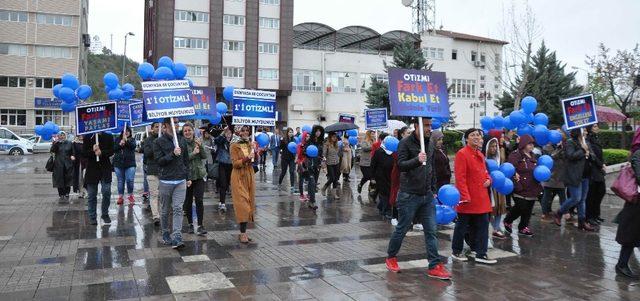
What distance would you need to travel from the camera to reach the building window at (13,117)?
1945 inches

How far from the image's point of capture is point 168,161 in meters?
7.22

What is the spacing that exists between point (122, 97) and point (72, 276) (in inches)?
249

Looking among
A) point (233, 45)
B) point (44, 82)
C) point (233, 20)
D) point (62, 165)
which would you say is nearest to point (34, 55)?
point (44, 82)

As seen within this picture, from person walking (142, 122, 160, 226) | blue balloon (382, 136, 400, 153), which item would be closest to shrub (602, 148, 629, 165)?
blue balloon (382, 136, 400, 153)

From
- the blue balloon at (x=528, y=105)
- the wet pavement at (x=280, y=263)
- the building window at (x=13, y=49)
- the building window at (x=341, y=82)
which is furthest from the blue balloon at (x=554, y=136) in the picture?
the building window at (x=13, y=49)

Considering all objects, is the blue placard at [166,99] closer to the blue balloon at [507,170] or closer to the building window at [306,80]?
the blue balloon at [507,170]

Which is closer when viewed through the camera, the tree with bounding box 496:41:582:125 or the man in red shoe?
the man in red shoe

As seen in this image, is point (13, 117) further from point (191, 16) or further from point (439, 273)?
point (439, 273)

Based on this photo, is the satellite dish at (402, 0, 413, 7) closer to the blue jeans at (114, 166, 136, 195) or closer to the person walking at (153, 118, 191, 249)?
the blue jeans at (114, 166, 136, 195)

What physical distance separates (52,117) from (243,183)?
5044 cm

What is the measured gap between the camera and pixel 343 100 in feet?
180

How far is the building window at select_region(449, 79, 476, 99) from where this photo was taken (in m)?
58.0

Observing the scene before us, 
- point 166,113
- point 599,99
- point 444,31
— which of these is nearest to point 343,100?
point 444,31

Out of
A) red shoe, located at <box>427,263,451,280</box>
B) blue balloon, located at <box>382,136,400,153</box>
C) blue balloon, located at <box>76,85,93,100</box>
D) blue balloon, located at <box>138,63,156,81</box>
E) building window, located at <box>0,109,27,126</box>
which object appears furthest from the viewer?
building window, located at <box>0,109,27,126</box>
